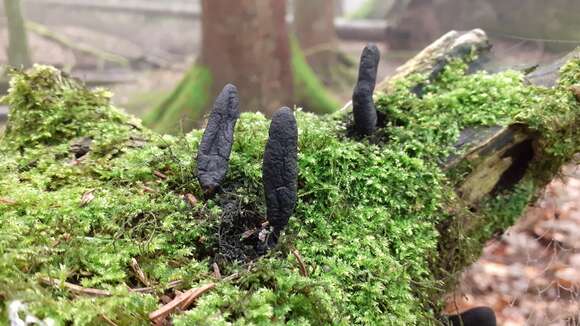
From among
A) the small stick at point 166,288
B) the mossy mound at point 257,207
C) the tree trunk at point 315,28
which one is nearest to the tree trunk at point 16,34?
the tree trunk at point 315,28

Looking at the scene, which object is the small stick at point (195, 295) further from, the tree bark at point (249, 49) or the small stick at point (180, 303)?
the tree bark at point (249, 49)

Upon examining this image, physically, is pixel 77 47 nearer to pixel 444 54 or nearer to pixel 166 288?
pixel 444 54

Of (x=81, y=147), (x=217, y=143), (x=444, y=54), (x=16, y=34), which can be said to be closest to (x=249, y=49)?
(x=444, y=54)

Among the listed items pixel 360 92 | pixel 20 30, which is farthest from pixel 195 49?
pixel 360 92

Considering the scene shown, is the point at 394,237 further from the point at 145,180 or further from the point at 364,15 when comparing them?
the point at 364,15

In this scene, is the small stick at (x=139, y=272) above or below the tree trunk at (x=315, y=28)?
above

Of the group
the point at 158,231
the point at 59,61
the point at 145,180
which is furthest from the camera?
the point at 59,61

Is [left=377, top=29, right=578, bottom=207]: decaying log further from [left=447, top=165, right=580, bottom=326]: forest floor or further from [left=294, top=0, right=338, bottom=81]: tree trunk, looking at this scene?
[left=294, top=0, right=338, bottom=81]: tree trunk
